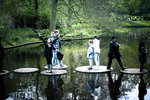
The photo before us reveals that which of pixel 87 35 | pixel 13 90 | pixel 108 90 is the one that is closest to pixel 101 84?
pixel 108 90

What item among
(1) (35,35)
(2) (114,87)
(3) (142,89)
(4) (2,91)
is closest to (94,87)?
(2) (114,87)

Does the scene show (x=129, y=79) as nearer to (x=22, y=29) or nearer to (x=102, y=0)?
(x=102, y=0)

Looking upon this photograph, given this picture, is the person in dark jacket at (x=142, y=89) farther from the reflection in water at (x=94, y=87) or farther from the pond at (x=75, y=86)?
the reflection in water at (x=94, y=87)

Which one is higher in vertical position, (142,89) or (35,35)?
(35,35)

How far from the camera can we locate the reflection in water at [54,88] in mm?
8606

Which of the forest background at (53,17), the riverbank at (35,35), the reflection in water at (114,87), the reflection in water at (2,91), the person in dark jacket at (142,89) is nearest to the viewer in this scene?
the person in dark jacket at (142,89)

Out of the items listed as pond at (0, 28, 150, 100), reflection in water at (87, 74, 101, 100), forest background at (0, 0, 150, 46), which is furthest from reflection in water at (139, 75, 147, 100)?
forest background at (0, 0, 150, 46)

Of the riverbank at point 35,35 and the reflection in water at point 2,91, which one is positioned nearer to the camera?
the reflection in water at point 2,91

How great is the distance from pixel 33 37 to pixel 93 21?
12.1 m

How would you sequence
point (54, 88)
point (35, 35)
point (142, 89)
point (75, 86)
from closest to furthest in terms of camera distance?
1. point (142, 89)
2. point (54, 88)
3. point (75, 86)
4. point (35, 35)

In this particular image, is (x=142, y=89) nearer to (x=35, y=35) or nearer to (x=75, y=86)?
(x=75, y=86)

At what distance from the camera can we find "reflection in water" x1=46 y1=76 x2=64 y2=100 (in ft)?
28.2

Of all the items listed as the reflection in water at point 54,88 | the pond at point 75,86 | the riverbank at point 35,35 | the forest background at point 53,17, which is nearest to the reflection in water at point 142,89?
the pond at point 75,86

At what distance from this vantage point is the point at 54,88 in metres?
9.80
